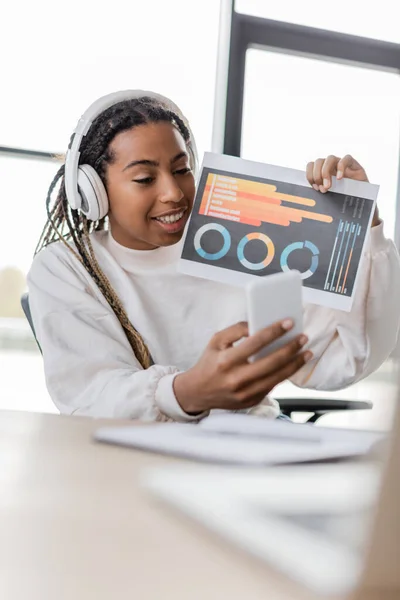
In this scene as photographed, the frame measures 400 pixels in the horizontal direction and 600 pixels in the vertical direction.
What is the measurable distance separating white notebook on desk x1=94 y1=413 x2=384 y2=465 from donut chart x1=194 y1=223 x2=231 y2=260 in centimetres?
48

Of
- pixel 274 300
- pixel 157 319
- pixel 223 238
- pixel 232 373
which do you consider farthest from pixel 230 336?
pixel 157 319

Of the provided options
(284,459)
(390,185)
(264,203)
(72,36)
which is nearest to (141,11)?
(72,36)

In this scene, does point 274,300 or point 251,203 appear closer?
point 274,300

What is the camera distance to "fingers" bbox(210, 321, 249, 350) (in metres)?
0.86

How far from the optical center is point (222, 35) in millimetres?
2988

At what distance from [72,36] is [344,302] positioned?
2423mm

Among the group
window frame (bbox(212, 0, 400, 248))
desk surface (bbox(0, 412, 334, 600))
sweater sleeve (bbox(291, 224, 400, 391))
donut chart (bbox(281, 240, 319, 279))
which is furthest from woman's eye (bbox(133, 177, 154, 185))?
window frame (bbox(212, 0, 400, 248))

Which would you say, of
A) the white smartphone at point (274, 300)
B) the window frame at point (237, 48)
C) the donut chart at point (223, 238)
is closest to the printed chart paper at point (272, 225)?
the donut chart at point (223, 238)

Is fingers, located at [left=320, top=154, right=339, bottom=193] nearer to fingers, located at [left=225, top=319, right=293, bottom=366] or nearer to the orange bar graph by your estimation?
the orange bar graph

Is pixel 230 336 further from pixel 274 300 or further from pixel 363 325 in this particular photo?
pixel 363 325

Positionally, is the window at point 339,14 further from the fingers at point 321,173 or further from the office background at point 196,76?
the fingers at point 321,173

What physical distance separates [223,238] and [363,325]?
330mm

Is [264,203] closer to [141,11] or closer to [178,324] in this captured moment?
[178,324]

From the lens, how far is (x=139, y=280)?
132 centimetres
